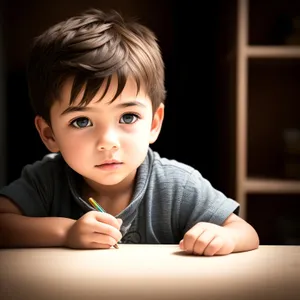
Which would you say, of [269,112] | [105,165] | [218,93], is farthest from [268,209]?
[105,165]

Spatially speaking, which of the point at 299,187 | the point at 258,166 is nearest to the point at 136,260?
the point at 299,187

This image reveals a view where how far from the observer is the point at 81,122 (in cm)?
43

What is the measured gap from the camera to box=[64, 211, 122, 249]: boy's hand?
0.39 metres

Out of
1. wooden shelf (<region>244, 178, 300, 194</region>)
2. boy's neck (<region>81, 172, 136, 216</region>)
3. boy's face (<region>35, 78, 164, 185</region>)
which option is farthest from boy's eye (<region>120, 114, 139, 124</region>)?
wooden shelf (<region>244, 178, 300, 194</region>)

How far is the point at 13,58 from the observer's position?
68cm

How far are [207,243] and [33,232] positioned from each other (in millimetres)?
139

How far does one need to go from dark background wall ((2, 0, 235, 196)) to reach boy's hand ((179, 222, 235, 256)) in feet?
1.15

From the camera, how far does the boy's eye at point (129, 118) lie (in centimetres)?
43

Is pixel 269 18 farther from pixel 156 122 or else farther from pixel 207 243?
pixel 207 243

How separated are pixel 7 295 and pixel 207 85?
702mm

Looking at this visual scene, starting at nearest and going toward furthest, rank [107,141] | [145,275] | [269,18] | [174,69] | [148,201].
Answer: [145,275], [107,141], [148,201], [174,69], [269,18]

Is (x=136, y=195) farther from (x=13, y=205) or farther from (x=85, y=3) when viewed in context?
(x=85, y=3)

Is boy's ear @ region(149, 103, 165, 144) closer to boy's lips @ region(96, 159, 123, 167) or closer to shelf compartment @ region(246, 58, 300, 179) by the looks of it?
boy's lips @ region(96, 159, 123, 167)

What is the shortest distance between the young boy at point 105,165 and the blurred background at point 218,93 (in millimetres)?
171
